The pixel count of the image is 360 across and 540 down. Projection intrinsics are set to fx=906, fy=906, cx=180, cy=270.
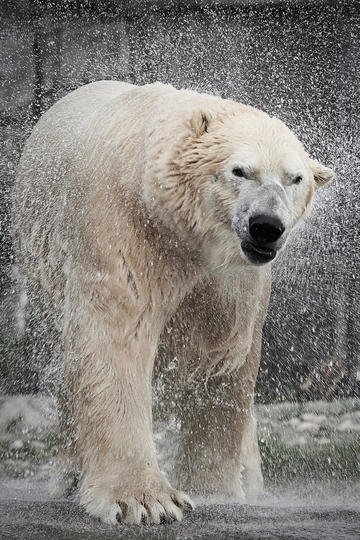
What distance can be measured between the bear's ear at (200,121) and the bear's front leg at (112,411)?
71cm

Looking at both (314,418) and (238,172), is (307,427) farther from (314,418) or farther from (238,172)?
(238,172)

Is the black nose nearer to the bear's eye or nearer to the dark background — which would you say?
the bear's eye

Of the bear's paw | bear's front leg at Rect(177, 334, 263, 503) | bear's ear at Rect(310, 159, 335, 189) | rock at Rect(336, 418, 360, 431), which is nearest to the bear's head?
bear's ear at Rect(310, 159, 335, 189)

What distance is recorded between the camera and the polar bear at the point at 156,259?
3102mm

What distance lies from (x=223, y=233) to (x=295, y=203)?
294 mm

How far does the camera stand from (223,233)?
321 centimetres

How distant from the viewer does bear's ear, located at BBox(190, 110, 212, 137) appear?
3.26 metres

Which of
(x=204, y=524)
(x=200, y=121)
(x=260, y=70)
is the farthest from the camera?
(x=260, y=70)

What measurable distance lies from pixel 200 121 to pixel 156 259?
0.52 m

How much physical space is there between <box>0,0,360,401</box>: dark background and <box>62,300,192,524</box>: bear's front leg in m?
3.61

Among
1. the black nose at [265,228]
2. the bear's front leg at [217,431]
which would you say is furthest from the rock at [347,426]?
the black nose at [265,228]

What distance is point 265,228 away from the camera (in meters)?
3.02

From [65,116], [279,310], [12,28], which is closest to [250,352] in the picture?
[65,116]

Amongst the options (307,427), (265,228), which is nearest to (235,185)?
(265,228)
